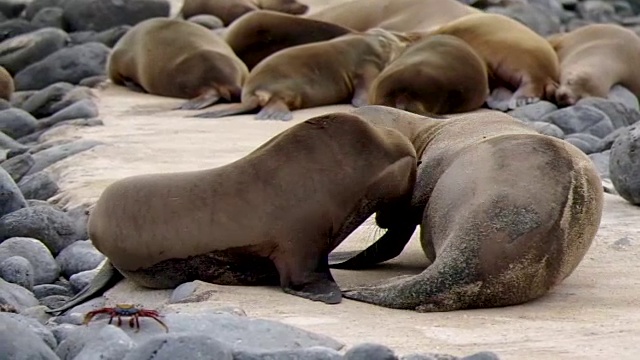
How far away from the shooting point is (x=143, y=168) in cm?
737

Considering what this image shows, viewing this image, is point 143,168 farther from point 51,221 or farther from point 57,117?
point 57,117

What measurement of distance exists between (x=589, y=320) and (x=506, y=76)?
20.3 ft

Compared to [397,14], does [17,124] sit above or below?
above

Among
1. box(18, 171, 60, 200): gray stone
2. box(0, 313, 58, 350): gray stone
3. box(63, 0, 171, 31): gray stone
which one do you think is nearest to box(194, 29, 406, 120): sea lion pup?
box(18, 171, 60, 200): gray stone

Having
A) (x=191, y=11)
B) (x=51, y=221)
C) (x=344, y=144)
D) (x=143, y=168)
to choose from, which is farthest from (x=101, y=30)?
(x=344, y=144)

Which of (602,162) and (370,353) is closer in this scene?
(370,353)

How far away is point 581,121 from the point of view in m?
9.38

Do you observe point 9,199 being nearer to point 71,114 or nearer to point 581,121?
point 71,114

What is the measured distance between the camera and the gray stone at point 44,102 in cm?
1053

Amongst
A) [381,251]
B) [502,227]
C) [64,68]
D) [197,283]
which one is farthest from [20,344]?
[64,68]

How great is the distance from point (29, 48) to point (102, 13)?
2235mm

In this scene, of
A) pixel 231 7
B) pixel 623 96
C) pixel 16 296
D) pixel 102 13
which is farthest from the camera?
pixel 231 7

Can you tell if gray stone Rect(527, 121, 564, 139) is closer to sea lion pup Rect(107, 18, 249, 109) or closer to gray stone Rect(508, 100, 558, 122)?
gray stone Rect(508, 100, 558, 122)

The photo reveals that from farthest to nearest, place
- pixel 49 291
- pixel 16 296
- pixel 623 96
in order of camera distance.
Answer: pixel 623 96 → pixel 49 291 → pixel 16 296
